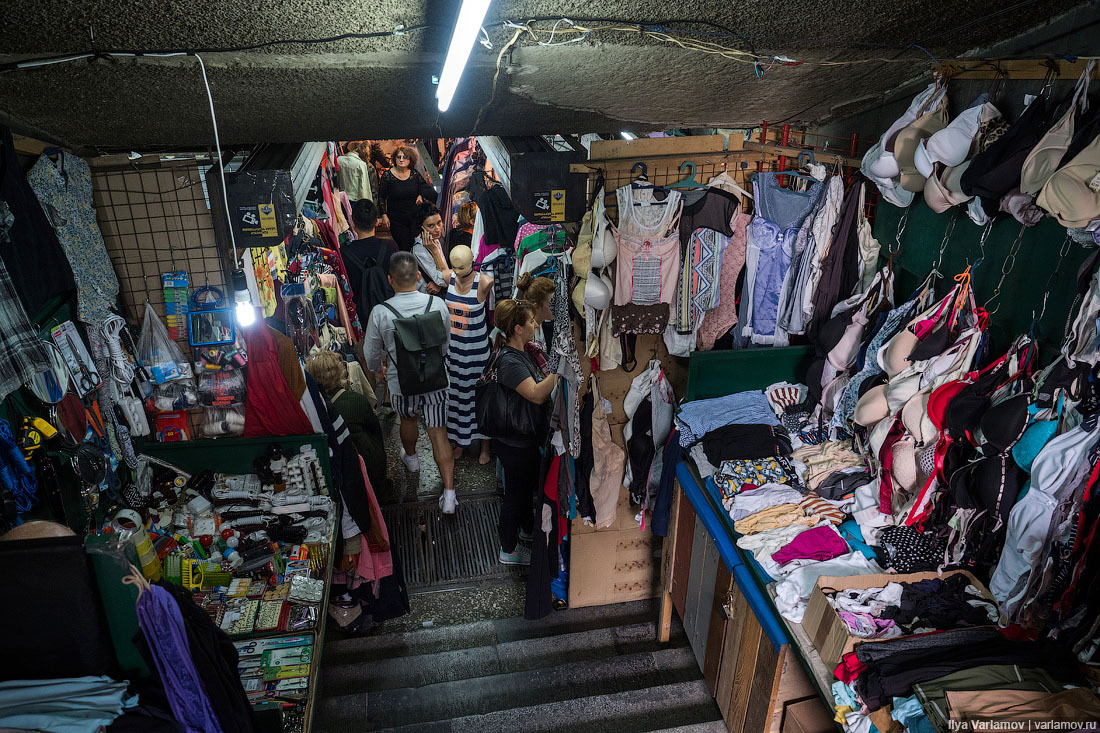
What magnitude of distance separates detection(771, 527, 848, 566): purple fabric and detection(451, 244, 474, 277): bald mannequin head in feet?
9.58

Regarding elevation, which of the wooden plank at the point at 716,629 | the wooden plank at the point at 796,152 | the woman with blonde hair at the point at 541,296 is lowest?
the wooden plank at the point at 716,629

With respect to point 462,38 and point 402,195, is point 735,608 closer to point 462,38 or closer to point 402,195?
point 462,38

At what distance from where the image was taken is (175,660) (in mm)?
1931

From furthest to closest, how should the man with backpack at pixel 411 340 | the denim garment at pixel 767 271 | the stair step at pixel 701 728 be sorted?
the man with backpack at pixel 411 340
the denim garment at pixel 767 271
the stair step at pixel 701 728

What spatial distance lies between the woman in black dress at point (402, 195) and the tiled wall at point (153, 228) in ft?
11.2

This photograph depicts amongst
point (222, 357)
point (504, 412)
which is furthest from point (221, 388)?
point (504, 412)

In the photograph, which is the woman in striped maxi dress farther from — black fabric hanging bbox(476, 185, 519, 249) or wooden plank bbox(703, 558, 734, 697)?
wooden plank bbox(703, 558, 734, 697)

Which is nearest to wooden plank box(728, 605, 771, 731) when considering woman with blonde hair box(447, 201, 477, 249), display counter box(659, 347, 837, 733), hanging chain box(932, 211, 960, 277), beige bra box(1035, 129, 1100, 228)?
display counter box(659, 347, 837, 733)

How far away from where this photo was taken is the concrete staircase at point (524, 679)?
3500 mm

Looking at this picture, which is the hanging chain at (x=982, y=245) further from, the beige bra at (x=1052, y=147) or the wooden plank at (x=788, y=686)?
the wooden plank at (x=788, y=686)

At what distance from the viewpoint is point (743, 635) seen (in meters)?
3.09

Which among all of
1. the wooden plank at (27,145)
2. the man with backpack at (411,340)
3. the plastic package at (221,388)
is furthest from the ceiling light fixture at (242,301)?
the man with backpack at (411,340)

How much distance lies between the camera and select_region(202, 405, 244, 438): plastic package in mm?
3734

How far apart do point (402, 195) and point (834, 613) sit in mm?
5803
